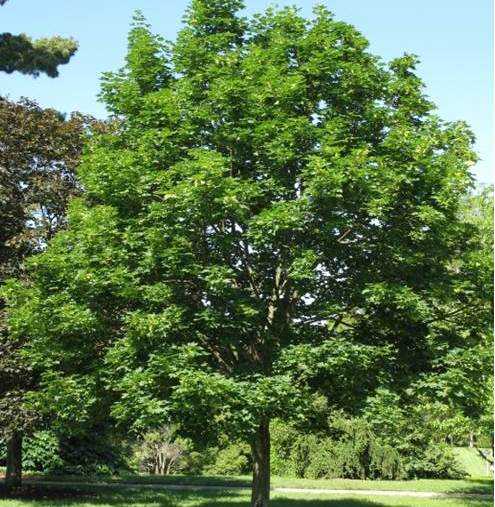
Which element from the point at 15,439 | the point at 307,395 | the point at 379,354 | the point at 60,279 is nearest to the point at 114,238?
the point at 60,279

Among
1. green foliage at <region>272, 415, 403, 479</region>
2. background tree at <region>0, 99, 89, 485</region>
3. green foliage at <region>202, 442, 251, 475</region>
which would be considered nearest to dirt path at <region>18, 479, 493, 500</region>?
background tree at <region>0, 99, 89, 485</region>

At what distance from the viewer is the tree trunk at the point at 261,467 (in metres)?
15.1

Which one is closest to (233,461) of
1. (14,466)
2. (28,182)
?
(14,466)

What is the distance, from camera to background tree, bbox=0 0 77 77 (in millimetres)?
25141

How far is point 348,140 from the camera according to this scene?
46.3 ft

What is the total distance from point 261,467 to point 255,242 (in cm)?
562

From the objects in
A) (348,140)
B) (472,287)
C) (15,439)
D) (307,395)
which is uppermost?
(348,140)

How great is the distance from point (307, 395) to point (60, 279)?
6.08 meters

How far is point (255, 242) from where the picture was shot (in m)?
13.2

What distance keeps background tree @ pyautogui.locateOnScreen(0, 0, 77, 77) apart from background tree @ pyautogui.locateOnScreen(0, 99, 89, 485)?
12.4ft

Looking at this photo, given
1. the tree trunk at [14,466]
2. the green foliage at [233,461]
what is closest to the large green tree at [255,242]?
the tree trunk at [14,466]

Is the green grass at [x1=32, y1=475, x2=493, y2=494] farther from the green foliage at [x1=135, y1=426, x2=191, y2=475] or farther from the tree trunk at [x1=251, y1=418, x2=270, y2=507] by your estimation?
the tree trunk at [x1=251, y1=418, x2=270, y2=507]

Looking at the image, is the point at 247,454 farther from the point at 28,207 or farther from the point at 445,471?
the point at 28,207

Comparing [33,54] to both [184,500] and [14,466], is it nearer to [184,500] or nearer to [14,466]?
[14,466]
